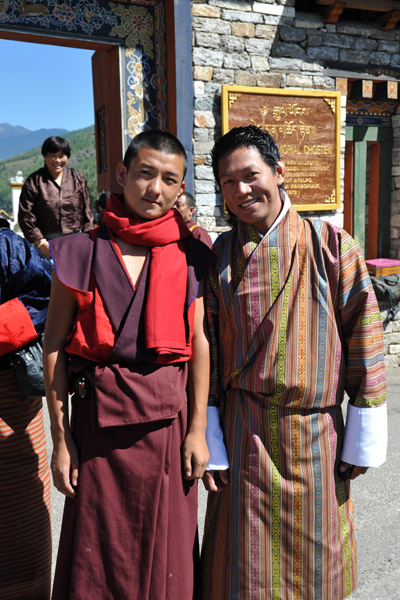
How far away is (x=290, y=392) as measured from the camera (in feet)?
5.58

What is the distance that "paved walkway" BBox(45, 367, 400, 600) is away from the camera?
8.13 ft

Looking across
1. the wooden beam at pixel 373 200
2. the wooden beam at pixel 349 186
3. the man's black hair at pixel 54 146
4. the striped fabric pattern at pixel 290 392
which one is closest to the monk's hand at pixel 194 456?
the striped fabric pattern at pixel 290 392

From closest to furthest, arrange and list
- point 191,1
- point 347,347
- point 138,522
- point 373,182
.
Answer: point 138,522
point 347,347
point 191,1
point 373,182

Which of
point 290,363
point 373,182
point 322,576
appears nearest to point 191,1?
point 373,182

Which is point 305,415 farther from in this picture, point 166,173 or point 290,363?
point 166,173

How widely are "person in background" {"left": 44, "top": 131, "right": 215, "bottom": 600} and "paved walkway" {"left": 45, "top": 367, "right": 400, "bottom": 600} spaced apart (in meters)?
1.18

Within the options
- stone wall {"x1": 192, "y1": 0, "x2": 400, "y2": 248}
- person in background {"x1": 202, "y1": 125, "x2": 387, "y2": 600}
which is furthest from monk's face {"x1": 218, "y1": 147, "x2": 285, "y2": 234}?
stone wall {"x1": 192, "y1": 0, "x2": 400, "y2": 248}

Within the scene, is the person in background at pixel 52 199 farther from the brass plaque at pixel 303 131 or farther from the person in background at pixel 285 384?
the person in background at pixel 285 384

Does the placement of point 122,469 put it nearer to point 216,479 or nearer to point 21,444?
point 216,479

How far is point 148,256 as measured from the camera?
1724mm

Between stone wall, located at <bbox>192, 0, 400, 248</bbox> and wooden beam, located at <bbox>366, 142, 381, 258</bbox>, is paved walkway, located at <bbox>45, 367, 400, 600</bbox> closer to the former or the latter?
stone wall, located at <bbox>192, 0, 400, 248</bbox>

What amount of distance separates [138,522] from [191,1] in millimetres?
5386

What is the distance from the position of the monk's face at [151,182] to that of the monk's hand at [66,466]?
0.73 meters

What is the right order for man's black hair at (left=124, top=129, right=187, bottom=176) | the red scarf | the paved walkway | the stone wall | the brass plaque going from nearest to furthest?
the red scarf
man's black hair at (left=124, top=129, right=187, bottom=176)
the paved walkway
the stone wall
the brass plaque
